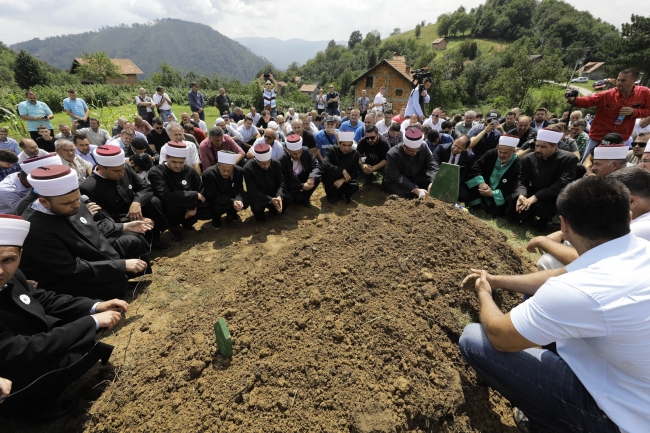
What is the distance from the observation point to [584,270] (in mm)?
1601

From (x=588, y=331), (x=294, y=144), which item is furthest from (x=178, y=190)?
(x=588, y=331)

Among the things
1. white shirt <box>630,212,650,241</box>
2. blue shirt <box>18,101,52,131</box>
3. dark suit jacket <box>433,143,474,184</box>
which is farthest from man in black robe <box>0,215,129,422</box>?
blue shirt <box>18,101,52,131</box>

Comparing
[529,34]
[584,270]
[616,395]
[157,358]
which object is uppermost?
[529,34]

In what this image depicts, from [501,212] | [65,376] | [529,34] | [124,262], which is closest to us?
[65,376]

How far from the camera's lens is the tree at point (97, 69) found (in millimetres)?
44344

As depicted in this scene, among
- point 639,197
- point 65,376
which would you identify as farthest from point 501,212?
point 65,376

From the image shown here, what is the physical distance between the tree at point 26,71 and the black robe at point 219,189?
44.2 metres

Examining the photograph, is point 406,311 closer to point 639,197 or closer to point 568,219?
point 568,219

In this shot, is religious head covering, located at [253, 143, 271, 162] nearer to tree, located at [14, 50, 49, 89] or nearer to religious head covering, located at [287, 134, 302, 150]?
religious head covering, located at [287, 134, 302, 150]

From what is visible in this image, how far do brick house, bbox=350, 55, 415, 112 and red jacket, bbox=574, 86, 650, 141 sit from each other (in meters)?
36.7

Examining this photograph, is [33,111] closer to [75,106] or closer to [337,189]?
[75,106]

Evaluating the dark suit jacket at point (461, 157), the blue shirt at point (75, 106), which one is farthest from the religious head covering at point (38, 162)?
the blue shirt at point (75, 106)

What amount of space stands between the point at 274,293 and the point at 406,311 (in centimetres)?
132

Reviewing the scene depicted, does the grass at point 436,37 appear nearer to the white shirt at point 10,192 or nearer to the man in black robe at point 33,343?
the white shirt at point 10,192
